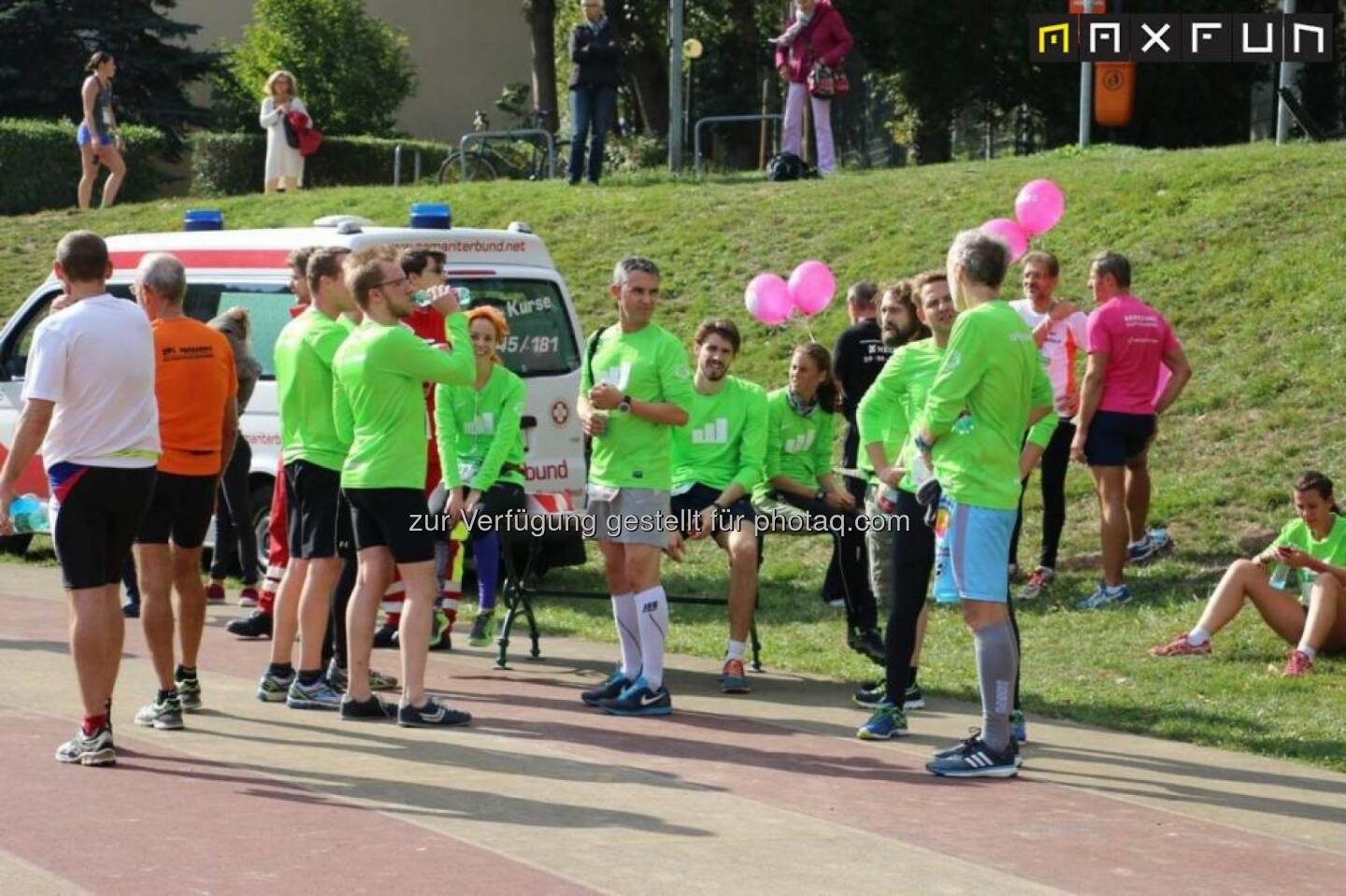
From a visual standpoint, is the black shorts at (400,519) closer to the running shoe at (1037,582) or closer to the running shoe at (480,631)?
the running shoe at (480,631)

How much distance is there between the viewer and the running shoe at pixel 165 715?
8.67 meters

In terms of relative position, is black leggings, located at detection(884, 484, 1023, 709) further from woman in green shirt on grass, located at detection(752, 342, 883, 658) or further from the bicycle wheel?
the bicycle wheel

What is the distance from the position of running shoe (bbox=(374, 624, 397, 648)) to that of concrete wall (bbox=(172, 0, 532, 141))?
130 feet

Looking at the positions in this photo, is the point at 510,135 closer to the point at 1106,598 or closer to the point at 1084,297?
the point at 1084,297

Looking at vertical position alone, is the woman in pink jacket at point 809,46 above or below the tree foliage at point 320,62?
below

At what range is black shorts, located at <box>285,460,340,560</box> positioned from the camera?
9172mm

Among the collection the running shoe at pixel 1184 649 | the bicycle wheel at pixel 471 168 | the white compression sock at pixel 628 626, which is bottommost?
the running shoe at pixel 1184 649

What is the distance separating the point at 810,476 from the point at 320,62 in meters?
34.9

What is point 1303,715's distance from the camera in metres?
9.42

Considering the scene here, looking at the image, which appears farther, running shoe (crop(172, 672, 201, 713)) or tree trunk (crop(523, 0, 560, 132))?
tree trunk (crop(523, 0, 560, 132))

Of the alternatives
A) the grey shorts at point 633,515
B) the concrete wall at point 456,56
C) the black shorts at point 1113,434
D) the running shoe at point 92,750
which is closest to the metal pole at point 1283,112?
the black shorts at point 1113,434

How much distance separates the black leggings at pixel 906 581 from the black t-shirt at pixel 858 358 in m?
2.99

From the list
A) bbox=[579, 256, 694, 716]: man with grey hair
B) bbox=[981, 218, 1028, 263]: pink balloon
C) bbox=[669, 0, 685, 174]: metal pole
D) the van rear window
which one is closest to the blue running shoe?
bbox=[579, 256, 694, 716]: man with grey hair

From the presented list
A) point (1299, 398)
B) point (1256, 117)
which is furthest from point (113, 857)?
point (1256, 117)
